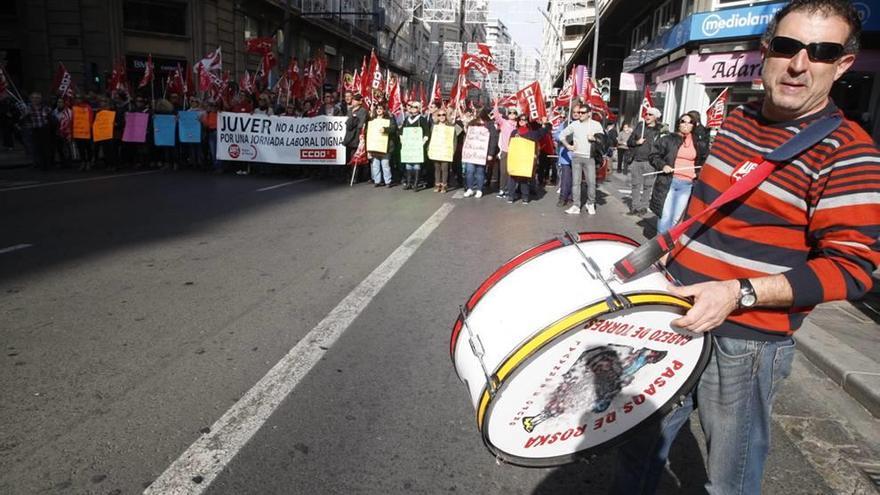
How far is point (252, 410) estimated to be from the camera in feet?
10.2

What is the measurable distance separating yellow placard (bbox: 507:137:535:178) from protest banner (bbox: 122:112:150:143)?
9.39m

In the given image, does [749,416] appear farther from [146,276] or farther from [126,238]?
[126,238]

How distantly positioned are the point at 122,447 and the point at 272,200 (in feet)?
26.7

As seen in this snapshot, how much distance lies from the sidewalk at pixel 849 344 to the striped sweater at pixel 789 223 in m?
2.51

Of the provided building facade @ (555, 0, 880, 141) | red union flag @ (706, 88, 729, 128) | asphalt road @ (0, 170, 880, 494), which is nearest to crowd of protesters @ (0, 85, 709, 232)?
red union flag @ (706, 88, 729, 128)

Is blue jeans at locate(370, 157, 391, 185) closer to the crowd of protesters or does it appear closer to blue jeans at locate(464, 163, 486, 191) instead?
the crowd of protesters

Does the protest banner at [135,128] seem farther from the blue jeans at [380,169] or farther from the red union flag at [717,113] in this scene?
the red union flag at [717,113]

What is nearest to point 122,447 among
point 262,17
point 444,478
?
point 444,478

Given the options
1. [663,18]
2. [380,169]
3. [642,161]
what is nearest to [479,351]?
[642,161]

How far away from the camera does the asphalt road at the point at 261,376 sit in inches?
104

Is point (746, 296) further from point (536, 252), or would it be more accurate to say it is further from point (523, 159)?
point (523, 159)

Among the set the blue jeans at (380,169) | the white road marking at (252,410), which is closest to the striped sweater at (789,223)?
the white road marking at (252,410)

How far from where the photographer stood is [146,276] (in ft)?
18.1

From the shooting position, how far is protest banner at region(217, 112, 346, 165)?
14227 mm
